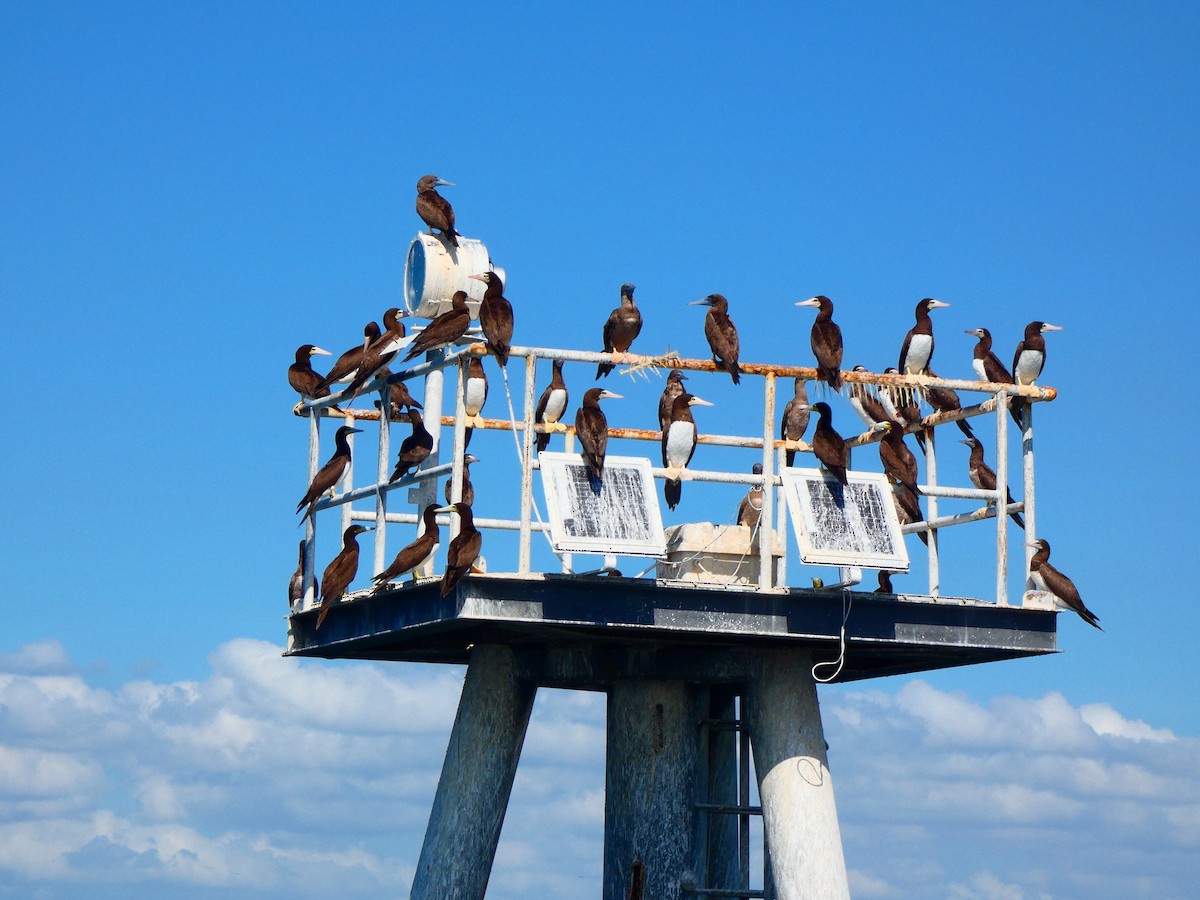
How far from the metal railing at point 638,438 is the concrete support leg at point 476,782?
5.32 ft

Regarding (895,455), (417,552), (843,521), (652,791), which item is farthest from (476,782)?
(895,455)

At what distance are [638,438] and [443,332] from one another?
11.3 feet

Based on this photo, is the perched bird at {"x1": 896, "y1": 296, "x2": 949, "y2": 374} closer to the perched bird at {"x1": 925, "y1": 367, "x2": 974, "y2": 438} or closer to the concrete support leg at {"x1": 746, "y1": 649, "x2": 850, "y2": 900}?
the perched bird at {"x1": 925, "y1": 367, "x2": 974, "y2": 438}

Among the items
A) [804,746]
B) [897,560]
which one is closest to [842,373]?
[897,560]

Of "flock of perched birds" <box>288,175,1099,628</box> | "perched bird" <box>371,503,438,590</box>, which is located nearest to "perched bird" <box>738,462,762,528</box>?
"flock of perched birds" <box>288,175,1099,628</box>

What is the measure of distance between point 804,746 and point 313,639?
5196 millimetres

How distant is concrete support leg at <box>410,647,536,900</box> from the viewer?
65.7 ft

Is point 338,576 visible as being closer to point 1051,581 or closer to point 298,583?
point 298,583

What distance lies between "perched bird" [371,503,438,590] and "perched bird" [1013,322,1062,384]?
6.65 metres

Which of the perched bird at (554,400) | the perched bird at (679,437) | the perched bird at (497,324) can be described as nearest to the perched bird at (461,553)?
the perched bird at (497,324)

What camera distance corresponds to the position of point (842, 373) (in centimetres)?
1958

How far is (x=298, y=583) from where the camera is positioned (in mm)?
21875

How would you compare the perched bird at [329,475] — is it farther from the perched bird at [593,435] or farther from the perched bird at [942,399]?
the perched bird at [942,399]

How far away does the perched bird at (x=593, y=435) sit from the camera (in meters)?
17.7
